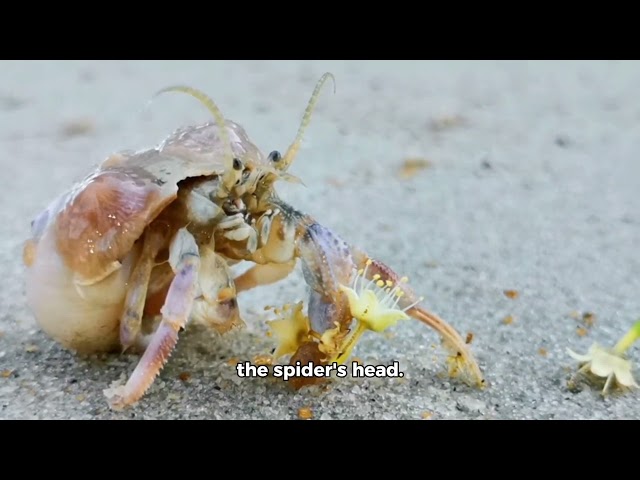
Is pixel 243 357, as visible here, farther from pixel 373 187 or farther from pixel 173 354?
pixel 373 187

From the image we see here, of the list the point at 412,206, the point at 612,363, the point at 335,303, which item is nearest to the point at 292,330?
the point at 335,303

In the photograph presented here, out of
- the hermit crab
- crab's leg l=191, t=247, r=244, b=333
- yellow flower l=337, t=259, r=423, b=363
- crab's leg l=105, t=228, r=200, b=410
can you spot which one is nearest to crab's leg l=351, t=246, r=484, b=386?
the hermit crab

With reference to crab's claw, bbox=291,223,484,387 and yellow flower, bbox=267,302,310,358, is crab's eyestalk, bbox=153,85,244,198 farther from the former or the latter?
yellow flower, bbox=267,302,310,358

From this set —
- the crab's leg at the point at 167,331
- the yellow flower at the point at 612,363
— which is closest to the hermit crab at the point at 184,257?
the crab's leg at the point at 167,331

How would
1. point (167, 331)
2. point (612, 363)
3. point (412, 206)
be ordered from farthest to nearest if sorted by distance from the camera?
point (412, 206) < point (612, 363) < point (167, 331)

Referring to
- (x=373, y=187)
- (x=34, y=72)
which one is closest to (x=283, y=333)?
(x=373, y=187)

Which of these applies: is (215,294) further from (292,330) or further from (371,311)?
(371,311)

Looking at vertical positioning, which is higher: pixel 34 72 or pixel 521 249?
pixel 34 72
